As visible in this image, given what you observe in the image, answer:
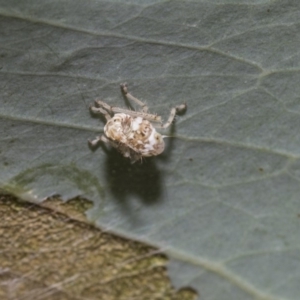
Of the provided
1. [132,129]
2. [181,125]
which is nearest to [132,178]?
[132,129]

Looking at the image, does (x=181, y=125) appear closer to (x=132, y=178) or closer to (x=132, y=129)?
(x=132, y=129)

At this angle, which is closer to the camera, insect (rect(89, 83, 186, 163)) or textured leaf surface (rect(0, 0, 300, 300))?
textured leaf surface (rect(0, 0, 300, 300))

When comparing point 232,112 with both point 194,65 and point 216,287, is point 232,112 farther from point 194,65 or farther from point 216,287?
point 216,287

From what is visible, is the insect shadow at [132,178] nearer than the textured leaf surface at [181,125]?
No

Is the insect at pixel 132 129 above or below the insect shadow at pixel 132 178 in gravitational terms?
above

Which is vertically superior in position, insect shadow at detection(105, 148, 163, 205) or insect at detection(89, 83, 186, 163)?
insect at detection(89, 83, 186, 163)

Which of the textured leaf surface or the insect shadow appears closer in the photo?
the textured leaf surface
